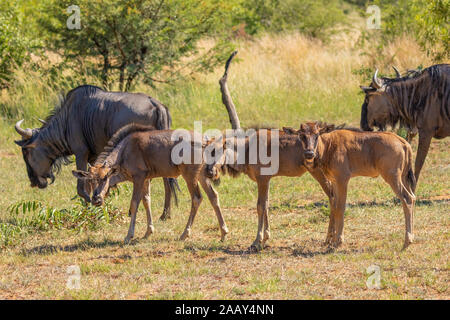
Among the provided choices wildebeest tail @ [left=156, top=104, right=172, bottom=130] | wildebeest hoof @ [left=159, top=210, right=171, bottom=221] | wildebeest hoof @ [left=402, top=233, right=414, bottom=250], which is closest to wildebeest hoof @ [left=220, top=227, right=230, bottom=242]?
wildebeest hoof @ [left=159, top=210, right=171, bottom=221]

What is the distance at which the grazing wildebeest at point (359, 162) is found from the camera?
7.46m

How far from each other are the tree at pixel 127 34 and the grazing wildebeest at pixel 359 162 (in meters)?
8.92

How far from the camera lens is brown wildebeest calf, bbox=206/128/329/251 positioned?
7984 mm

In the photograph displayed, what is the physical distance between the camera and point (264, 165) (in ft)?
26.2

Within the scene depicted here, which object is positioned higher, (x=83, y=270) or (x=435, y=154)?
(x=435, y=154)

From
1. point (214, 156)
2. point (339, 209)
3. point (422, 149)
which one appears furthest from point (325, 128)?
point (422, 149)

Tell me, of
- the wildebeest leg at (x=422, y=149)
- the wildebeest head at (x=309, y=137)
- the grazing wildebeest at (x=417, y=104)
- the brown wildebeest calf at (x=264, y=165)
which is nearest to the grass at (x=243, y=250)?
the brown wildebeest calf at (x=264, y=165)

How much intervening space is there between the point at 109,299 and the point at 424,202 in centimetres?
555

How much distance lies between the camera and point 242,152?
8.13m

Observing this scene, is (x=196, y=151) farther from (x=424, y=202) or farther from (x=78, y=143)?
(x=424, y=202)

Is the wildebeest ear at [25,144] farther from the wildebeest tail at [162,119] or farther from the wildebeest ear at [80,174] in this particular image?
the wildebeest ear at [80,174]

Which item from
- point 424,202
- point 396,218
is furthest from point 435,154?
point 396,218

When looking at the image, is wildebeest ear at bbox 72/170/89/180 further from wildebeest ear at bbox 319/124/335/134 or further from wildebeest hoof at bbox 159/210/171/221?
wildebeest ear at bbox 319/124/335/134

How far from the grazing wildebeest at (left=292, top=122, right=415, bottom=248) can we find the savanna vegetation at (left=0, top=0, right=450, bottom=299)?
47 centimetres
